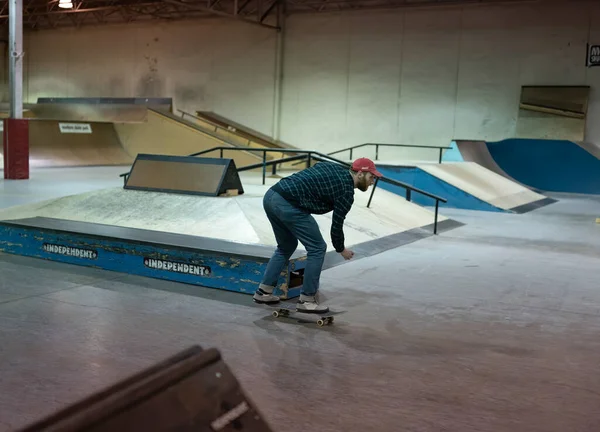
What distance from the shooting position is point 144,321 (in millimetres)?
5062

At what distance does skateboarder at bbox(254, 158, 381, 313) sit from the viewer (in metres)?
5.17

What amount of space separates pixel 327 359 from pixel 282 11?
A: 2295cm

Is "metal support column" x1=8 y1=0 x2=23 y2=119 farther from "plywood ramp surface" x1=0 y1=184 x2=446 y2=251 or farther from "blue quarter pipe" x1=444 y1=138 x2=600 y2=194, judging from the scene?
"blue quarter pipe" x1=444 y1=138 x2=600 y2=194

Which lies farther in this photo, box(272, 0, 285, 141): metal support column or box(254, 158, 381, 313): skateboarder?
box(272, 0, 285, 141): metal support column

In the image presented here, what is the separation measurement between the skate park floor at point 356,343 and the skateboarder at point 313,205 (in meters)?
0.53

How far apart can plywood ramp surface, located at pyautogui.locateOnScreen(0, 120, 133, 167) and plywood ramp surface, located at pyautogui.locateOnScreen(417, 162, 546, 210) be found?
12.3 m

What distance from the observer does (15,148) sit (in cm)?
1559

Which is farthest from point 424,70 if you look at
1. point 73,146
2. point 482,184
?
point 73,146

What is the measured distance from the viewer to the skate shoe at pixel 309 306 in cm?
539

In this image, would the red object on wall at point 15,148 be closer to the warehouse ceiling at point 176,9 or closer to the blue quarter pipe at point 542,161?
the warehouse ceiling at point 176,9

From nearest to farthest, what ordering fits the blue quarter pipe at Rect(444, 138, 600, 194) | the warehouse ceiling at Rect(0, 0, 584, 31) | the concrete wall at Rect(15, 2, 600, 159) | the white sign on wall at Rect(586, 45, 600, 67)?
the white sign on wall at Rect(586, 45, 600, 67)
the blue quarter pipe at Rect(444, 138, 600, 194)
the concrete wall at Rect(15, 2, 600, 159)
the warehouse ceiling at Rect(0, 0, 584, 31)

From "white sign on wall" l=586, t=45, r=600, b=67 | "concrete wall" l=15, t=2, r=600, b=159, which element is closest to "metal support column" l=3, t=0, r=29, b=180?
"concrete wall" l=15, t=2, r=600, b=159

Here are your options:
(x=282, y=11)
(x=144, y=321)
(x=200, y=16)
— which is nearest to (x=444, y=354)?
(x=144, y=321)

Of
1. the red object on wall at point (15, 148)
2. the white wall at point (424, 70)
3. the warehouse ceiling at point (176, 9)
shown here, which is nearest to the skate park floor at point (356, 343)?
the red object on wall at point (15, 148)
